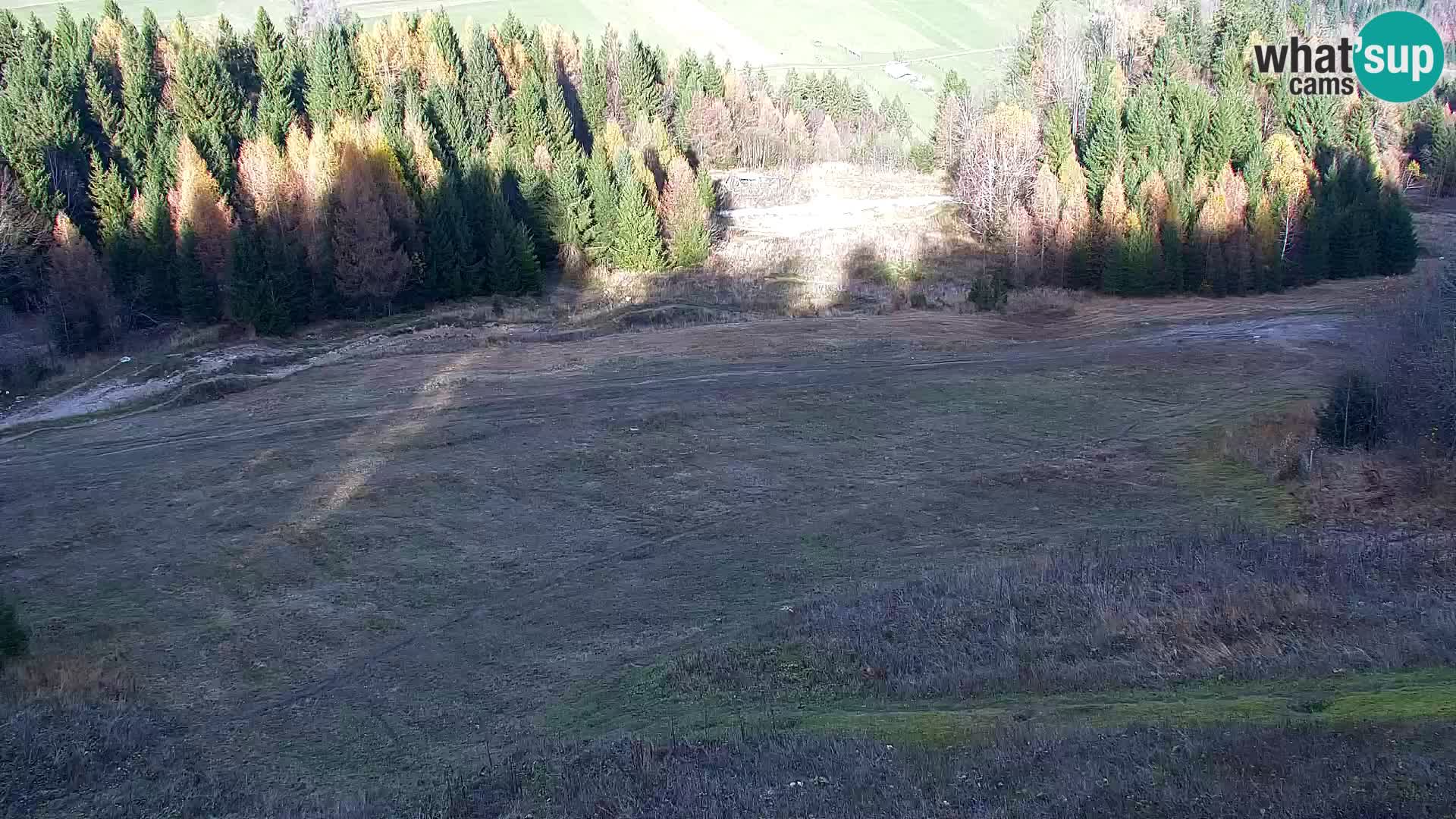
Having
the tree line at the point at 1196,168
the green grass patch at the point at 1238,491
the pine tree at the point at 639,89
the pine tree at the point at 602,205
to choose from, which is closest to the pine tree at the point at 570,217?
the pine tree at the point at 602,205

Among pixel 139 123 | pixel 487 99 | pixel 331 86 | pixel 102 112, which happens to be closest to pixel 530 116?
pixel 487 99

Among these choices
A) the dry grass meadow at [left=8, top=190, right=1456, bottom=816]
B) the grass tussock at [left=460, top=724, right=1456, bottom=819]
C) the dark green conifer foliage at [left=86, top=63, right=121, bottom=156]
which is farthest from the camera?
the dark green conifer foliage at [left=86, top=63, right=121, bottom=156]

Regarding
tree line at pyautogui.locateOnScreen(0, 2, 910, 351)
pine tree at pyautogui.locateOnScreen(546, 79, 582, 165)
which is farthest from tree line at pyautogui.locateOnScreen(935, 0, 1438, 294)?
pine tree at pyautogui.locateOnScreen(546, 79, 582, 165)

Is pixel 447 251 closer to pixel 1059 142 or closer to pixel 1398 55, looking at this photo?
pixel 1059 142

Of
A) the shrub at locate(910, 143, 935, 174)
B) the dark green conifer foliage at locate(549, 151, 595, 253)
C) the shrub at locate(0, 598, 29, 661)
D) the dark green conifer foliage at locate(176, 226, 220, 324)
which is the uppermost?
the shrub at locate(910, 143, 935, 174)

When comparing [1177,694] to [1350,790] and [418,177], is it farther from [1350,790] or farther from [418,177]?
[418,177]

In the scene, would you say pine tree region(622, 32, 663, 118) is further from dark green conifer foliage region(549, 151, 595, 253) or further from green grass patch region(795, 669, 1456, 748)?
green grass patch region(795, 669, 1456, 748)
